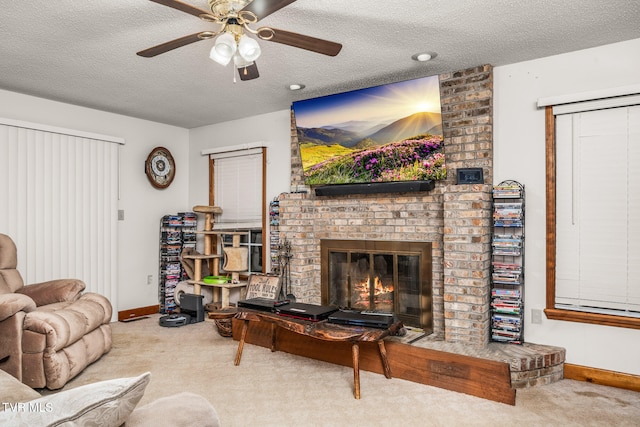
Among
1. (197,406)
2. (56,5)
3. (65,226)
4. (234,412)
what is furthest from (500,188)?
(65,226)

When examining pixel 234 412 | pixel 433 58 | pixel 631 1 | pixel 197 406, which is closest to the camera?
pixel 197 406

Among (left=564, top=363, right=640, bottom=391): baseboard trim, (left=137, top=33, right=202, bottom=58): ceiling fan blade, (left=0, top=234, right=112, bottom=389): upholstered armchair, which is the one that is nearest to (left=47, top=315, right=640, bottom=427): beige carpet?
(left=564, top=363, right=640, bottom=391): baseboard trim

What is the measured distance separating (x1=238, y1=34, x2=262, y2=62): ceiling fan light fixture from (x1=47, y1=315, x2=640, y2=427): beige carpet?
6.56 feet

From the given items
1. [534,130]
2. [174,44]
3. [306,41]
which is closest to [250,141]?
[174,44]

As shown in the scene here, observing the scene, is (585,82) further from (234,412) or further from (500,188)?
(234,412)

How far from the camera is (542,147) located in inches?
128

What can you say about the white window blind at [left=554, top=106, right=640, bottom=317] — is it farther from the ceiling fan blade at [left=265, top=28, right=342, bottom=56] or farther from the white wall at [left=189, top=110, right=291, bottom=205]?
the white wall at [left=189, top=110, right=291, bottom=205]

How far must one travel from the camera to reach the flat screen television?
3512 millimetres

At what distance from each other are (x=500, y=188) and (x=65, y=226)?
4191 millimetres

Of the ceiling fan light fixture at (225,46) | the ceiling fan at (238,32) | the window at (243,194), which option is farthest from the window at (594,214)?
the window at (243,194)

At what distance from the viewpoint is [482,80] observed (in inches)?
134

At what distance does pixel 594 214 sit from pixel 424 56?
168 cm

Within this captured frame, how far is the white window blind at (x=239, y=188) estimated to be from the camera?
5.05 meters

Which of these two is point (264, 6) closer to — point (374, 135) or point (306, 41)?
point (306, 41)
